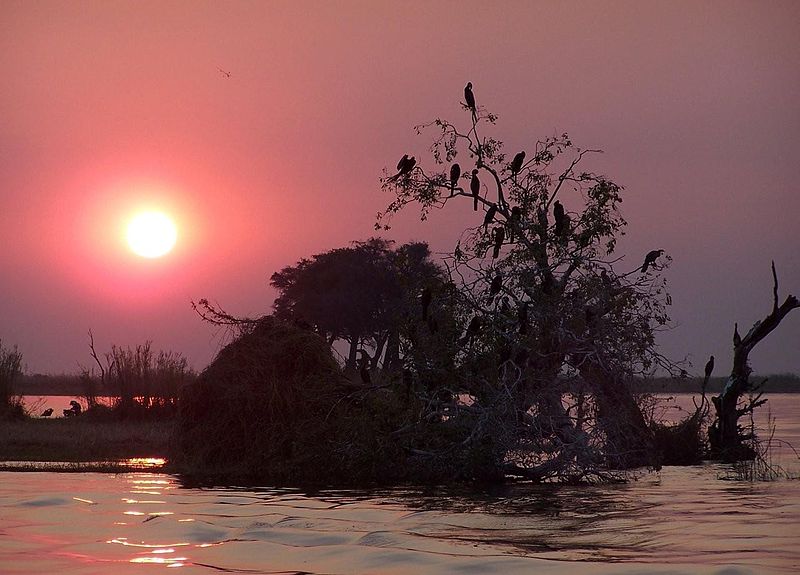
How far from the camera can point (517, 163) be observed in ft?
58.4

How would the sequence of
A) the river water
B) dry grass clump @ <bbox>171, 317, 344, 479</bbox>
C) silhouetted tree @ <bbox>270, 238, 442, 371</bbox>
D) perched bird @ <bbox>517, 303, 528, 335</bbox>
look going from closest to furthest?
the river water < perched bird @ <bbox>517, 303, 528, 335</bbox> < dry grass clump @ <bbox>171, 317, 344, 479</bbox> < silhouetted tree @ <bbox>270, 238, 442, 371</bbox>

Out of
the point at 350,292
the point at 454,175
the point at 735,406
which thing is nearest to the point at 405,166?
the point at 454,175

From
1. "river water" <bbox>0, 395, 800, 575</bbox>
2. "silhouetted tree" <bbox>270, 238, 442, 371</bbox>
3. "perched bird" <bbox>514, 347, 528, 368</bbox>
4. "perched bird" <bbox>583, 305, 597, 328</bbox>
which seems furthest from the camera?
"silhouetted tree" <bbox>270, 238, 442, 371</bbox>

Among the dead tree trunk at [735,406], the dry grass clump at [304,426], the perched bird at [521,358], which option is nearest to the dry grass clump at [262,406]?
the dry grass clump at [304,426]

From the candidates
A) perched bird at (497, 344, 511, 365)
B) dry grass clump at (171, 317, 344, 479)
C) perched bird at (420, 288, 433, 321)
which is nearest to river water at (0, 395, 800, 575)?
dry grass clump at (171, 317, 344, 479)

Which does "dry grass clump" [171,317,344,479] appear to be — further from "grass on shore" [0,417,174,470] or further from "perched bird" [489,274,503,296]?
"perched bird" [489,274,503,296]

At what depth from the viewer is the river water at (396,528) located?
9359 millimetres

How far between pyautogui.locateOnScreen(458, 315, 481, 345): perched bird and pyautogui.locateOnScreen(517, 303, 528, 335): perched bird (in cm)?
62

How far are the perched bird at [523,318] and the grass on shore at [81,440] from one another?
7.07 meters

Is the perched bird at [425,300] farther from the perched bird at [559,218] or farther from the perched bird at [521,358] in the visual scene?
the perched bird at [559,218]

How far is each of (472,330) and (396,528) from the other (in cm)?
524

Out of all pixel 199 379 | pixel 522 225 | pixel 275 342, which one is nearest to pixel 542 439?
pixel 522 225

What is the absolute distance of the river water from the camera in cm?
936

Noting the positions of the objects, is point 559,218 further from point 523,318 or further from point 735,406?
point 735,406
